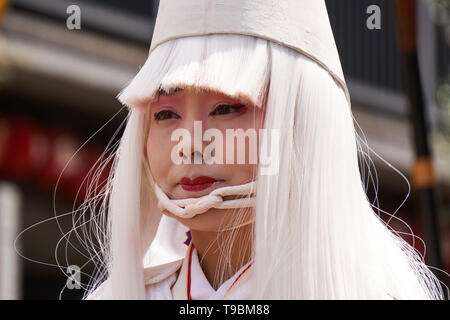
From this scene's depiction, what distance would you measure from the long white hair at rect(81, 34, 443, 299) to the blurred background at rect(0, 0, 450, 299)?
3.91 meters

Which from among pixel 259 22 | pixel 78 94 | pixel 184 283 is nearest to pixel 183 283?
pixel 184 283

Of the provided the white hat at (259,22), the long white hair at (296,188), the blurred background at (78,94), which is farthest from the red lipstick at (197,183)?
the blurred background at (78,94)

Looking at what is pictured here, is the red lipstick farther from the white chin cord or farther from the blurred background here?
the blurred background

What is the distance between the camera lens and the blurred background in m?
6.69

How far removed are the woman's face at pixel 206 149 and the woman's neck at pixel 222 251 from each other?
0.05 meters

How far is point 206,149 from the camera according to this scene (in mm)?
2102

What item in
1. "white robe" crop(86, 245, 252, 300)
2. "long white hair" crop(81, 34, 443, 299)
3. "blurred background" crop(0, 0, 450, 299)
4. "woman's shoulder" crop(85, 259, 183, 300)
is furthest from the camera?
"blurred background" crop(0, 0, 450, 299)

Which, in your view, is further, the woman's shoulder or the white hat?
the woman's shoulder

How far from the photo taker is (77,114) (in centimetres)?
768

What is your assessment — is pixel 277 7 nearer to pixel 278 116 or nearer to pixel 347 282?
pixel 278 116

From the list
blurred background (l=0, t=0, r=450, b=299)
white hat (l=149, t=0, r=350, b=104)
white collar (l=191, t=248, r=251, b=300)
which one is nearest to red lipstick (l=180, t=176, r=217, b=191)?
white collar (l=191, t=248, r=251, b=300)

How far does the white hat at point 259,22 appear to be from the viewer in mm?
2152

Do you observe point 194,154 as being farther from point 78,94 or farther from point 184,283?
point 78,94
